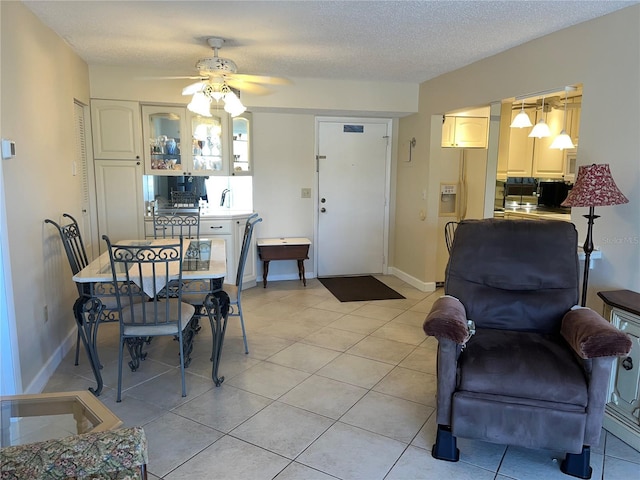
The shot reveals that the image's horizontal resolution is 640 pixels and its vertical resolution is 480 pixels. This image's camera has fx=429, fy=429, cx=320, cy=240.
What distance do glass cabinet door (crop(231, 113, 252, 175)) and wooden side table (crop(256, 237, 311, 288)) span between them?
0.87 metres

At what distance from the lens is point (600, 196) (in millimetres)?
2459

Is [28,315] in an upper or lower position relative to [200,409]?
upper

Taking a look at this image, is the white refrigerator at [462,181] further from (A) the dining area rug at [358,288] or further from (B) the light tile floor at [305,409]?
(B) the light tile floor at [305,409]

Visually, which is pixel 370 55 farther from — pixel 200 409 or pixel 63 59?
pixel 200 409

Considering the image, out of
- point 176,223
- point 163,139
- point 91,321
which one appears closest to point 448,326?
point 91,321

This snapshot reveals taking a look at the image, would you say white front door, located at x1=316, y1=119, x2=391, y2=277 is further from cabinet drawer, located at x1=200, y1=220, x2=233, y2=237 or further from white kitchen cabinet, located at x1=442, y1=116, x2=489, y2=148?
cabinet drawer, located at x1=200, y1=220, x2=233, y2=237

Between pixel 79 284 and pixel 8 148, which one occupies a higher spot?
pixel 8 148

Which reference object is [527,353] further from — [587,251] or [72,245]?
[72,245]

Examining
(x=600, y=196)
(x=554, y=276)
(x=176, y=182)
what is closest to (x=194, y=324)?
(x=176, y=182)

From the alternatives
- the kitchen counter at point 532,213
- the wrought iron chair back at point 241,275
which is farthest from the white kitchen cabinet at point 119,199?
the kitchen counter at point 532,213

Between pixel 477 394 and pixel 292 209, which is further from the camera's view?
pixel 292 209

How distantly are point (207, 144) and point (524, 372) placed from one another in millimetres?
3884

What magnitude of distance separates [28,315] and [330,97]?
3.59 metres

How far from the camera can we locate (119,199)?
4.50m
